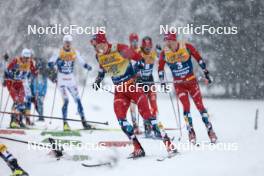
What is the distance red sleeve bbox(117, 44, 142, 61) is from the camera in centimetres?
892

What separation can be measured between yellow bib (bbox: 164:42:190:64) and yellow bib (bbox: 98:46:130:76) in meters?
1.39

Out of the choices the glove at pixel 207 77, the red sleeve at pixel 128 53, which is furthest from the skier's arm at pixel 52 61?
the glove at pixel 207 77

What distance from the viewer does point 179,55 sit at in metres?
10.2

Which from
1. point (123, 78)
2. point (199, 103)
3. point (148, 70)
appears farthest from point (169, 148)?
point (148, 70)

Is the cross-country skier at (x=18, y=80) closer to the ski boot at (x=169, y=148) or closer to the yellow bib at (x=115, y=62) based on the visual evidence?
the yellow bib at (x=115, y=62)

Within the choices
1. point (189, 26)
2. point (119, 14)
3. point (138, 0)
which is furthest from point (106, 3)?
point (189, 26)

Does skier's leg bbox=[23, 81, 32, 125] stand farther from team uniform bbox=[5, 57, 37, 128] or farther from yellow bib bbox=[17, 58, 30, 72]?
yellow bib bbox=[17, 58, 30, 72]

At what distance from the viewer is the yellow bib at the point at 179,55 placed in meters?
10.1

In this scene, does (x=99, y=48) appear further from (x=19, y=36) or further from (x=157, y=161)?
(x=19, y=36)

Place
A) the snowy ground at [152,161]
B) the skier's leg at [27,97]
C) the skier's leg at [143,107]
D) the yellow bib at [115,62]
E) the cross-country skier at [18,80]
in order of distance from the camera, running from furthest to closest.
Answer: the skier's leg at [27,97]
the cross-country skier at [18,80]
the yellow bib at [115,62]
the skier's leg at [143,107]
the snowy ground at [152,161]

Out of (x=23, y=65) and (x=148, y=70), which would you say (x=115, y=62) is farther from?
(x=23, y=65)

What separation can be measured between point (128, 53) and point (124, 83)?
2.09 ft

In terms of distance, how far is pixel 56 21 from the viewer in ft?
115

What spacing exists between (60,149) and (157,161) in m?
2.68
